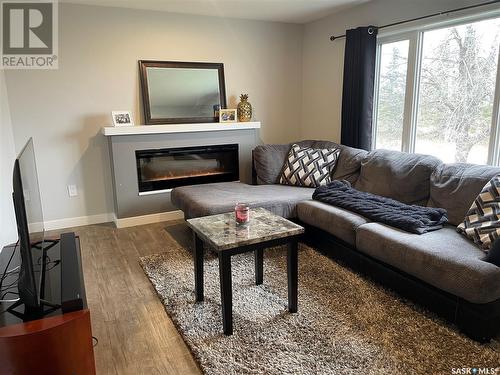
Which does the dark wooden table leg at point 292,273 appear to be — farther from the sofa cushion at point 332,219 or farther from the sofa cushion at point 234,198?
the sofa cushion at point 234,198

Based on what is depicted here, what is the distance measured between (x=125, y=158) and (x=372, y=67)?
2704 millimetres

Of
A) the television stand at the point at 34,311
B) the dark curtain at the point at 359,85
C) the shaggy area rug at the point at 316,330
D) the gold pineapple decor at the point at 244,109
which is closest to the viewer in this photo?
the television stand at the point at 34,311

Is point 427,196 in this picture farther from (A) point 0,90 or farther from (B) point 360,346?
(A) point 0,90

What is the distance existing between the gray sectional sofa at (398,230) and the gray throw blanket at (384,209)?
0.06 m

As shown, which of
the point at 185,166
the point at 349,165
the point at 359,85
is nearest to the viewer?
the point at 349,165

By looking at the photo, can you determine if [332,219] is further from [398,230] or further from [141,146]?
[141,146]

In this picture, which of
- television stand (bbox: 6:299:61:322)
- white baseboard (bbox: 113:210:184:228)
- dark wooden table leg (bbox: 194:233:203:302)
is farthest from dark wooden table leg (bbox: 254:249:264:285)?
white baseboard (bbox: 113:210:184:228)

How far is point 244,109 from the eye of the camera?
4484mm

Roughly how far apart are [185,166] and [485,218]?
3.04 metres

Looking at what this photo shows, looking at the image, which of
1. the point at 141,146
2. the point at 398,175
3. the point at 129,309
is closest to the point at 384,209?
the point at 398,175

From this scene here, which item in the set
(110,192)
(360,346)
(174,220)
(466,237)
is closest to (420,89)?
(466,237)

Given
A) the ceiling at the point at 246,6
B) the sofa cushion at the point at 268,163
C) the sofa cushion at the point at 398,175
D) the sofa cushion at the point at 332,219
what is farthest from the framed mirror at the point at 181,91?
the sofa cushion at the point at 398,175

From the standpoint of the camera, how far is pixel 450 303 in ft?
6.96

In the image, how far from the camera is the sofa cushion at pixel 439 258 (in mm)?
1931
